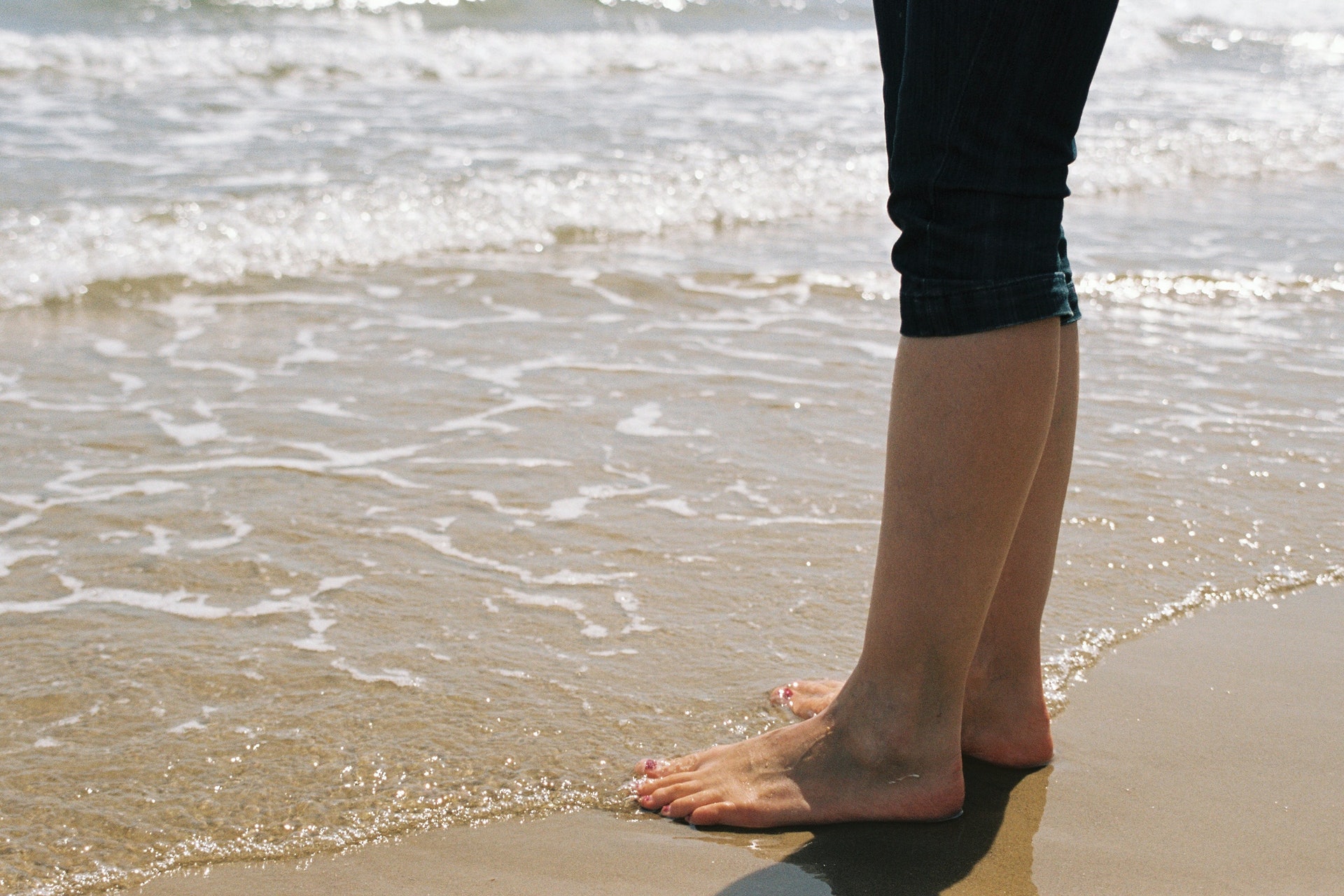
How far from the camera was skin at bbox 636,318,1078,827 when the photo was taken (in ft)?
5.01

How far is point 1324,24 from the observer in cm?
1878

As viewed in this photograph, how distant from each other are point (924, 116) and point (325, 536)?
1.71 meters

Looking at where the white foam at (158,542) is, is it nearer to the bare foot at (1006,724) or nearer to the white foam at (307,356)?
the white foam at (307,356)

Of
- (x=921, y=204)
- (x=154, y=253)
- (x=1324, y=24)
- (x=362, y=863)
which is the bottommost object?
(x=362, y=863)

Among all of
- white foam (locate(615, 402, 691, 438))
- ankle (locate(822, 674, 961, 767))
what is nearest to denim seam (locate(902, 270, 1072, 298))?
ankle (locate(822, 674, 961, 767))

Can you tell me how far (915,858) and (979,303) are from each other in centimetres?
70

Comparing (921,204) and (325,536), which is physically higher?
(921,204)

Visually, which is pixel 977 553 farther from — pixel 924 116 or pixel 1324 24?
pixel 1324 24

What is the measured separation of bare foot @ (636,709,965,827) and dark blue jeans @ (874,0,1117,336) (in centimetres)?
56

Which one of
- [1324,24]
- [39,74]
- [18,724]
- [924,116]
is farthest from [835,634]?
[1324,24]

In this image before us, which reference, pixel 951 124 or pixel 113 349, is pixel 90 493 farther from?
pixel 951 124

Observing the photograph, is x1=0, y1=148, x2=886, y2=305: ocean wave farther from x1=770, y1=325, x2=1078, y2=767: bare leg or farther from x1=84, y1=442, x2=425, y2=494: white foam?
x1=770, y1=325, x2=1078, y2=767: bare leg

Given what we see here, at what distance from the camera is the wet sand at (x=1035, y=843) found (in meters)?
1.59

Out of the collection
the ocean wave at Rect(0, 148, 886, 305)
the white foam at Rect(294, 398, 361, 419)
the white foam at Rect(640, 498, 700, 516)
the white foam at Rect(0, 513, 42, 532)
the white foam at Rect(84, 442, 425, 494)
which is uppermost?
the ocean wave at Rect(0, 148, 886, 305)
